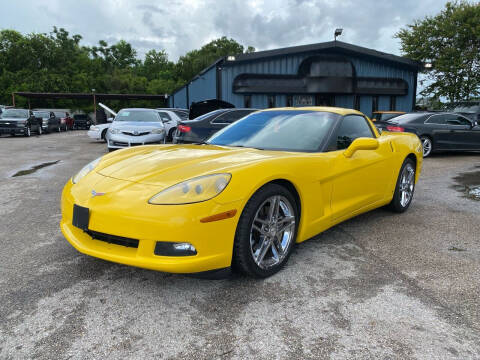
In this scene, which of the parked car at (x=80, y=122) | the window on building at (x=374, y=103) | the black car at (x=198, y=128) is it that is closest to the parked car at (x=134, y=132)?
the black car at (x=198, y=128)

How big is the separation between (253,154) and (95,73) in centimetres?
6435

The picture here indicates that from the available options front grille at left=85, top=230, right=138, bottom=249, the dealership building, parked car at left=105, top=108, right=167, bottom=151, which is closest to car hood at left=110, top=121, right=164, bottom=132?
parked car at left=105, top=108, right=167, bottom=151

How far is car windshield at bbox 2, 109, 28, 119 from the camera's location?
19438mm

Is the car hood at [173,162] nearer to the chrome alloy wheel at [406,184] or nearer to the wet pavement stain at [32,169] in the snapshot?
the chrome alloy wheel at [406,184]

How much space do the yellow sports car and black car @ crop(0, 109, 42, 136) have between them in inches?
738

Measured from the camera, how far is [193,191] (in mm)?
2363

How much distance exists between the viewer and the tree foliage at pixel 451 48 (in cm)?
2131

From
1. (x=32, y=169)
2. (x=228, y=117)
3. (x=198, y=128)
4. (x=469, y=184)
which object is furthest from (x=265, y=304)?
(x=228, y=117)

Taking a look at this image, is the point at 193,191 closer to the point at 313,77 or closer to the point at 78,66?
the point at 313,77

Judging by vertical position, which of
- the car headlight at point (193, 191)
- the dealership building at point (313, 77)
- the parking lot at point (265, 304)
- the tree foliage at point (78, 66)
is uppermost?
the tree foliage at point (78, 66)

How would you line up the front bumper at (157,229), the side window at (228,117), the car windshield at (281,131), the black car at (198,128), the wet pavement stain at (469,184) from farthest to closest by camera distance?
the side window at (228,117) < the black car at (198,128) < the wet pavement stain at (469,184) < the car windshield at (281,131) < the front bumper at (157,229)

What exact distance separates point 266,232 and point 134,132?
28.6 feet

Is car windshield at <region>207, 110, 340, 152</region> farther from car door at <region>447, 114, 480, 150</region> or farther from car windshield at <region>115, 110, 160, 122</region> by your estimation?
car door at <region>447, 114, 480, 150</region>

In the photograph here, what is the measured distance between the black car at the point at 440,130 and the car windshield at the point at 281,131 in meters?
7.29
